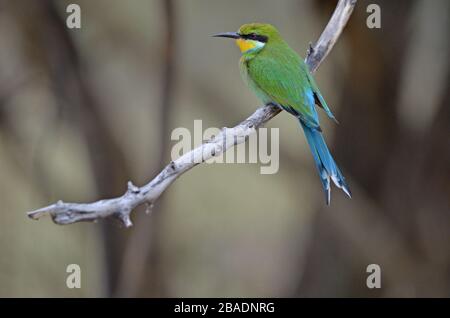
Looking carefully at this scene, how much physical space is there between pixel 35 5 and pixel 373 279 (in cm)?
281

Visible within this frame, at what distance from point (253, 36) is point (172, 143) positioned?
233 centimetres

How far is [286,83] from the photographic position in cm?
315

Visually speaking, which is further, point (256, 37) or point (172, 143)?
point (172, 143)

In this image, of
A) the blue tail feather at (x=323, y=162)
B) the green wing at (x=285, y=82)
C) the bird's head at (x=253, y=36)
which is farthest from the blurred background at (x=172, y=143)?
the blue tail feather at (x=323, y=162)

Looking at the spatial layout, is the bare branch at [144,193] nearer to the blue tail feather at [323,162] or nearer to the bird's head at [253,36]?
the blue tail feather at [323,162]

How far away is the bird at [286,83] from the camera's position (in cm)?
302

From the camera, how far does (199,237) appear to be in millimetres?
6613

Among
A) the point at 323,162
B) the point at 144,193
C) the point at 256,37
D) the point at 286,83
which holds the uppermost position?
the point at 256,37

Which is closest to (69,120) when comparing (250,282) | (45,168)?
(45,168)

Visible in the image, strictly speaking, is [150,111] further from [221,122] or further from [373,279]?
[373,279]

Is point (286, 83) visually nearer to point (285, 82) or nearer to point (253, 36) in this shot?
point (285, 82)

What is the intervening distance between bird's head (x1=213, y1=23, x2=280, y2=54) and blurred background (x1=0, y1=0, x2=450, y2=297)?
56.9 inches

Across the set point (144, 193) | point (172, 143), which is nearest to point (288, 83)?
point (144, 193)

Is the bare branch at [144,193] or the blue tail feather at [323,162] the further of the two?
the blue tail feather at [323,162]
